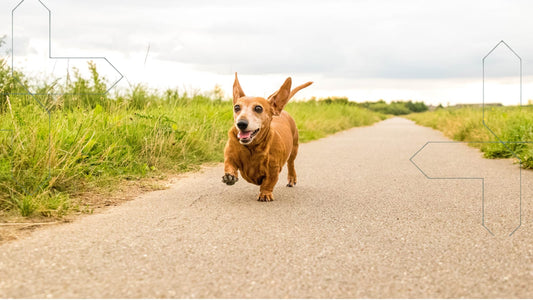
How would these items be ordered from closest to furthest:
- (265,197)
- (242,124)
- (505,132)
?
(242,124), (265,197), (505,132)

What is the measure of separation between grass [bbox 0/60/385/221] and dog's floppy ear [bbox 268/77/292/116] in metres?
1.77

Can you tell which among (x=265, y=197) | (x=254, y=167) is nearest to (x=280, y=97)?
(x=254, y=167)

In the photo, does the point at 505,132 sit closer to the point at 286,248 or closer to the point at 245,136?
the point at 245,136

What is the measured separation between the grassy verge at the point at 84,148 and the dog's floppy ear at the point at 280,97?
5.98 feet

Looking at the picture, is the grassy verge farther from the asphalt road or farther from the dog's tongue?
the dog's tongue

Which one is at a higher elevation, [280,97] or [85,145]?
[280,97]

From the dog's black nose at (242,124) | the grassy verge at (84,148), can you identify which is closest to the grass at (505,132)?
the grassy verge at (84,148)

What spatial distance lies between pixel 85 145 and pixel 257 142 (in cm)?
191

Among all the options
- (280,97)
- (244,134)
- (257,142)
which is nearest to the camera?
(244,134)

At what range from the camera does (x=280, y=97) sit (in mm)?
4449

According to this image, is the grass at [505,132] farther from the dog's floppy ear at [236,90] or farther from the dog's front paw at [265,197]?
the dog's floppy ear at [236,90]

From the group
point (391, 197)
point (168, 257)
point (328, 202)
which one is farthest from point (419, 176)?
point (168, 257)

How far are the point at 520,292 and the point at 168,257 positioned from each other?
1803 millimetres

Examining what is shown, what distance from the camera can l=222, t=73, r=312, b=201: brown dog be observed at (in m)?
4.15
